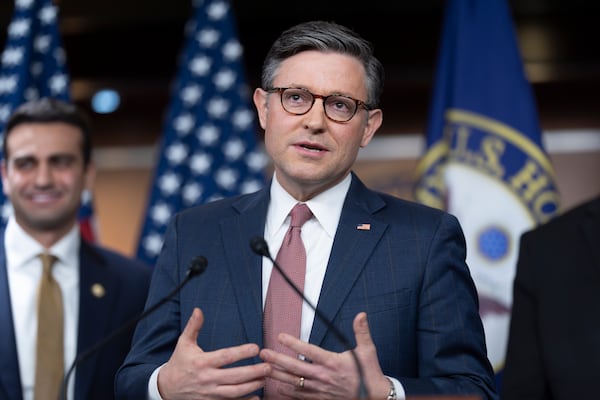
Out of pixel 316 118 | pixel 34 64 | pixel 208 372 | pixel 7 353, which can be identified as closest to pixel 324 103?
pixel 316 118

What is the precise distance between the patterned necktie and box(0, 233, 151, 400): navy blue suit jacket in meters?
0.06

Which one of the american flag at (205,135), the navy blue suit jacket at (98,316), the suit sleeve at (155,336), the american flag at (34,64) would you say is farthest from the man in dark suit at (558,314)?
the american flag at (34,64)

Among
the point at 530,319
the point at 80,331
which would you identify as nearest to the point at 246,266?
the point at 530,319

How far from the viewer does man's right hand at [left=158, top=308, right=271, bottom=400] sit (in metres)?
1.98

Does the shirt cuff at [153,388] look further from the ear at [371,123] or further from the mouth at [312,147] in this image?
the ear at [371,123]

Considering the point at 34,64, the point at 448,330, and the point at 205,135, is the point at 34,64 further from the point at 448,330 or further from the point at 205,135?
the point at 448,330

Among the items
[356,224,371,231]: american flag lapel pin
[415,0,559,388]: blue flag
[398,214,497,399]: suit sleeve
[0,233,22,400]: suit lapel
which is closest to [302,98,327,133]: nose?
[356,224,371,231]: american flag lapel pin

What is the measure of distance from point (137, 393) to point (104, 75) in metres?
3.65

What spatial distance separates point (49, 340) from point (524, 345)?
6.12 feet

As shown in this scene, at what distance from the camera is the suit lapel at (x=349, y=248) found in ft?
7.33

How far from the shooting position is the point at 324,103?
2355 millimetres

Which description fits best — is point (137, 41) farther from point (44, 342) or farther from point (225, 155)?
point (44, 342)

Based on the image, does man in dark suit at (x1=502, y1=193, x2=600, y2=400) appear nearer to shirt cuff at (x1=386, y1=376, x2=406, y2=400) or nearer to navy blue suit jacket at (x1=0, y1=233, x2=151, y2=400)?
shirt cuff at (x1=386, y1=376, x2=406, y2=400)

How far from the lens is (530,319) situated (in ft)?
5.87
